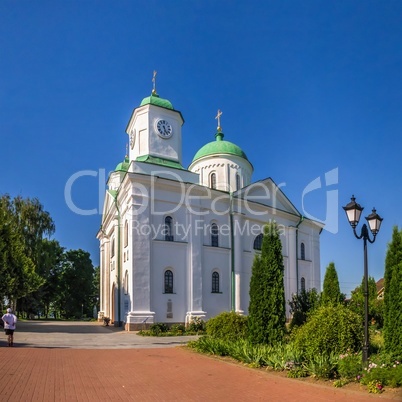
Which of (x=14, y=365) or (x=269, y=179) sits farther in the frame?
(x=269, y=179)

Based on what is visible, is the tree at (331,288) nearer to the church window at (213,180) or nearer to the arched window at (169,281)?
the arched window at (169,281)

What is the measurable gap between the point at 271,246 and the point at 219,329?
4.24 metres

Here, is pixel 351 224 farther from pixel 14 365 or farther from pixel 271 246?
pixel 14 365

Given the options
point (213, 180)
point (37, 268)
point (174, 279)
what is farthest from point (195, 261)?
point (37, 268)

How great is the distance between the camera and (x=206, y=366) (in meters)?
11.9

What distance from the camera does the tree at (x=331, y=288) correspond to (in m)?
20.3

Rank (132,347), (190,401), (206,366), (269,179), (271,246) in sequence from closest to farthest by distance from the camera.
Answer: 1. (190,401)
2. (206,366)
3. (271,246)
4. (132,347)
5. (269,179)

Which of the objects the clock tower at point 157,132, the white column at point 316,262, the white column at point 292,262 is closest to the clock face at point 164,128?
Answer: the clock tower at point 157,132

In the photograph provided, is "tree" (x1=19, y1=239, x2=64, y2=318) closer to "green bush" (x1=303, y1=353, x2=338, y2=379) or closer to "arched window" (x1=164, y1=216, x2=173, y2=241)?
"arched window" (x1=164, y1=216, x2=173, y2=241)

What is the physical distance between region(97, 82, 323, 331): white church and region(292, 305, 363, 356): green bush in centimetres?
1384

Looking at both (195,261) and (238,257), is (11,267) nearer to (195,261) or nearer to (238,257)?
(195,261)

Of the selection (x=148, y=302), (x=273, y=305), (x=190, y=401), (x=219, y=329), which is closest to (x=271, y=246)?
(x=273, y=305)

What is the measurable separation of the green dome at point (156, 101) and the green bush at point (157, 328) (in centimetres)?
1465

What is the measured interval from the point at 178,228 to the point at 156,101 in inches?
362
